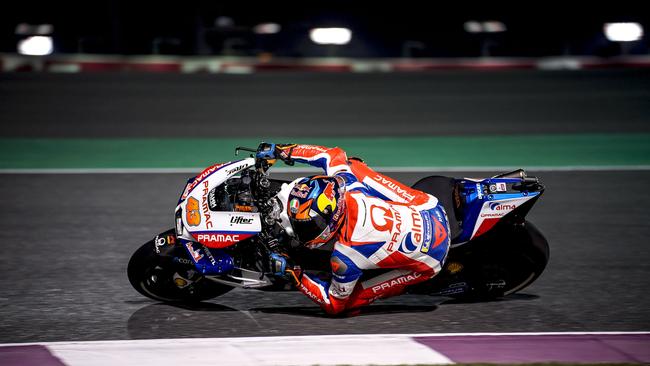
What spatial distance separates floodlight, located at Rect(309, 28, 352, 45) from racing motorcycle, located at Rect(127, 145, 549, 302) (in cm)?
1398

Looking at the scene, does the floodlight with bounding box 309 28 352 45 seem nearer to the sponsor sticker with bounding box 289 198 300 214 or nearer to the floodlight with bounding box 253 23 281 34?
the floodlight with bounding box 253 23 281 34

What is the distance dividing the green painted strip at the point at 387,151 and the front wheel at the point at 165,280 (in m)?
5.16

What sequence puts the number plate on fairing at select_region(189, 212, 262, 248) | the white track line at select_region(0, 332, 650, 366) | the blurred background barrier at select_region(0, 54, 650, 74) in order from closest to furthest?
the white track line at select_region(0, 332, 650, 366) → the number plate on fairing at select_region(189, 212, 262, 248) → the blurred background barrier at select_region(0, 54, 650, 74)

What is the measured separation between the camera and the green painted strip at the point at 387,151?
37.9 feet

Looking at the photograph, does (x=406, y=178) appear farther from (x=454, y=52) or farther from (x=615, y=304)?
(x=454, y=52)

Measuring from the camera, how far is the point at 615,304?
6.44m

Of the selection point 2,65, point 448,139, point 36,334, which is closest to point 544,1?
point 448,139

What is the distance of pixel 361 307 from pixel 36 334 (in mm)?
2060

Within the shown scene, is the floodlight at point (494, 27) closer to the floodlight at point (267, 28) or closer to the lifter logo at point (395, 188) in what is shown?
the floodlight at point (267, 28)

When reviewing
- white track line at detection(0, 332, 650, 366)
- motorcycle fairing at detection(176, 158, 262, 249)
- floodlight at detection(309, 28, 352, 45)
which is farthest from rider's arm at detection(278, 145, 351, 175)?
floodlight at detection(309, 28, 352, 45)

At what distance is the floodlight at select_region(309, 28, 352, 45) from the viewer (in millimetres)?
20266

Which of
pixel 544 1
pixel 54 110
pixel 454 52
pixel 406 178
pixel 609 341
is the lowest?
pixel 609 341

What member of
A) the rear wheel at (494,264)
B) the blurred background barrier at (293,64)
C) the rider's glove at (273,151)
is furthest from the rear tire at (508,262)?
the blurred background barrier at (293,64)

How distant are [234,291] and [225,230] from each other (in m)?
1.18
